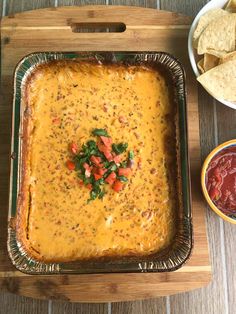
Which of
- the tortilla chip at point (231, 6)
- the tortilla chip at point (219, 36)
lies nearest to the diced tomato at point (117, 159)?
the tortilla chip at point (219, 36)

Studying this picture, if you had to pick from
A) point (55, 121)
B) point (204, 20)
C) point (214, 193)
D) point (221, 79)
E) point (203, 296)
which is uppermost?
point (204, 20)

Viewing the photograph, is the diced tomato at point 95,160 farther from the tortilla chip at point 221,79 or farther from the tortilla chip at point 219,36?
the tortilla chip at point 219,36

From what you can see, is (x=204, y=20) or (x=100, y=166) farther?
(x=204, y=20)

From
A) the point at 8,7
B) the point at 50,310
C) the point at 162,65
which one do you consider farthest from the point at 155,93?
the point at 50,310

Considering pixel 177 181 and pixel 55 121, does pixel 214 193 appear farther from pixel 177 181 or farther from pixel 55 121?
pixel 55 121

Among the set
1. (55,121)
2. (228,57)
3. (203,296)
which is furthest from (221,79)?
(203,296)
